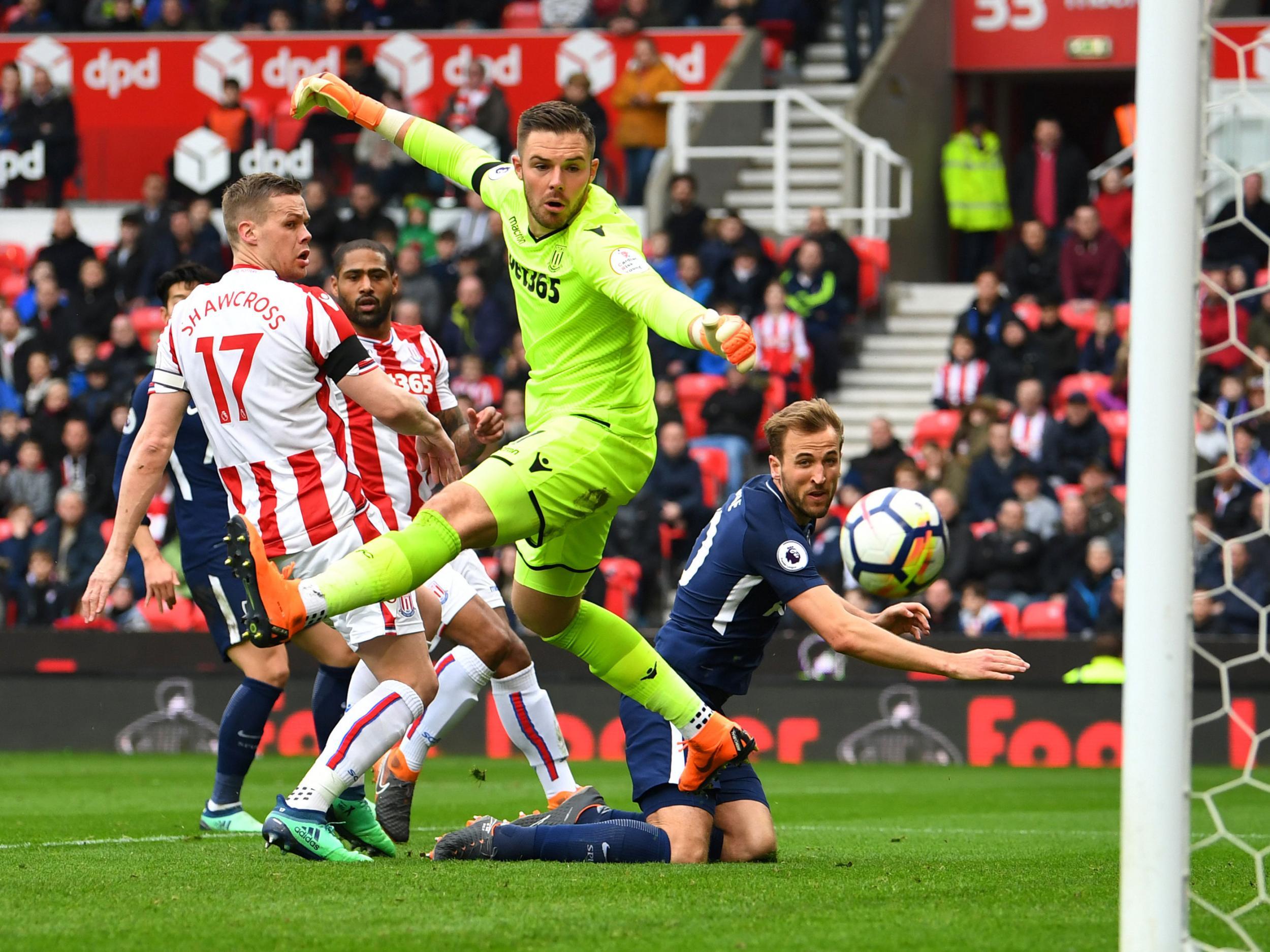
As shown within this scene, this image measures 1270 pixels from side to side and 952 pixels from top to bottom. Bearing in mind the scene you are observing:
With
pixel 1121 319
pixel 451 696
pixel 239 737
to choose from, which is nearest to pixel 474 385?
pixel 1121 319

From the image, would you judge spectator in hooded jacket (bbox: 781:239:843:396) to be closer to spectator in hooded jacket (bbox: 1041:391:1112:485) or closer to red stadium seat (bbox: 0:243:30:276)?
spectator in hooded jacket (bbox: 1041:391:1112:485)

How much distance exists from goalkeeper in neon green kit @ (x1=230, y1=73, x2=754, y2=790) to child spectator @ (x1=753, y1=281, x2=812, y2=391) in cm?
1009

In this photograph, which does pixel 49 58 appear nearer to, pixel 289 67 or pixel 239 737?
pixel 289 67

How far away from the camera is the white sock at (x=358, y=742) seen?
20.7 feet

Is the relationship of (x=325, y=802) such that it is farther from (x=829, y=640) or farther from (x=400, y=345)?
(x=400, y=345)

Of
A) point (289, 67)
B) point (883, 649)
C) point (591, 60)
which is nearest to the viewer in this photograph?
point (883, 649)

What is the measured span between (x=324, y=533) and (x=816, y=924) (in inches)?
95.0

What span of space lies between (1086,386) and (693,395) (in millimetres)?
3475

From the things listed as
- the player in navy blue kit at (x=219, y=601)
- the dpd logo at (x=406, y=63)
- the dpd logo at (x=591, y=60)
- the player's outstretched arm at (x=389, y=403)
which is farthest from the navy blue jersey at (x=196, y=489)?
the dpd logo at (x=406, y=63)

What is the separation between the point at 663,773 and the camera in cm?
662

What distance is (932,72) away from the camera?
22250 mm

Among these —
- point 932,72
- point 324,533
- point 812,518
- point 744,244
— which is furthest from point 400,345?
point 932,72

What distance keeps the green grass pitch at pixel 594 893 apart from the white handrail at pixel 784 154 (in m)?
10.7

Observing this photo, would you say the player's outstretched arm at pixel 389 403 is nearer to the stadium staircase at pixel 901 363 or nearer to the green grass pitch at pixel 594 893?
the green grass pitch at pixel 594 893
